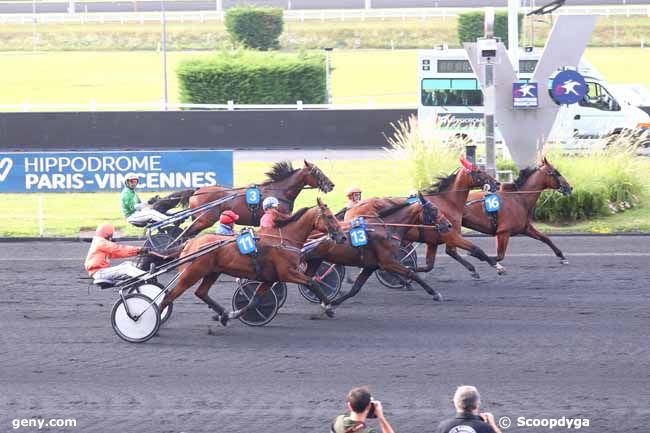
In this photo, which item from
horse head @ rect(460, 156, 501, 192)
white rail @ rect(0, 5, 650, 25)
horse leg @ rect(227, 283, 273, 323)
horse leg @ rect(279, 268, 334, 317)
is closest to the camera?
horse leg @ rect(279, 268, 334, 317)

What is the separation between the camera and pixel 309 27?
162ft

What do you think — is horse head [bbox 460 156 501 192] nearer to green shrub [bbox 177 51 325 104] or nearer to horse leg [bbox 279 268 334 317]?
horse leg [bbox 279 268 334 317]

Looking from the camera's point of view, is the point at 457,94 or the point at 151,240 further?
the point at 457,94

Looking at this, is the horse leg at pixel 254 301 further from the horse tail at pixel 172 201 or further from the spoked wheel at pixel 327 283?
the horse tail at pixel 172 201

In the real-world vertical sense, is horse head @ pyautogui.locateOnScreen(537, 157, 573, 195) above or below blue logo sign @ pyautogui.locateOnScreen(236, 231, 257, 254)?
above

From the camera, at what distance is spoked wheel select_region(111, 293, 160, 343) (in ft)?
35.5

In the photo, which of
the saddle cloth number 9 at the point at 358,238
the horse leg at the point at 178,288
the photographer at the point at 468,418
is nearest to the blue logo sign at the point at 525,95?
the saddle cloth number 9 at the point at 358,238

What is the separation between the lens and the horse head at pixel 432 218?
12.9m

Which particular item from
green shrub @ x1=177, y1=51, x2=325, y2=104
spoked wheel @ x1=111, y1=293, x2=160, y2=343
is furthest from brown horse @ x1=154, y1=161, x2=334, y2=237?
green shrub @ x1=177, y1=51, x2=325, y2=104

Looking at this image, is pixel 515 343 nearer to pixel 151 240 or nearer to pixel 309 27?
pixel 151 240

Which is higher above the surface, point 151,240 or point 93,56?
point 93,56

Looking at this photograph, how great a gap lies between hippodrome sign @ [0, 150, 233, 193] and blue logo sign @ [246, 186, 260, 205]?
3.22 m

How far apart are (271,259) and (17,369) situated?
108 inches

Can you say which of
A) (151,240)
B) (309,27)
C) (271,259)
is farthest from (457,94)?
(309,27)
